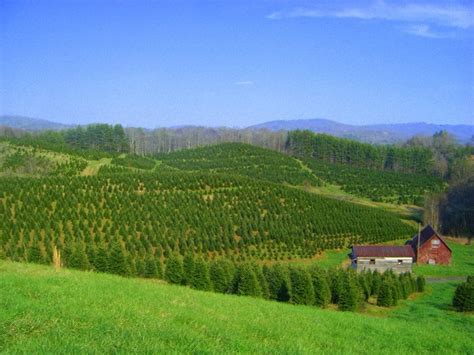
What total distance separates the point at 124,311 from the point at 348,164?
10033cm

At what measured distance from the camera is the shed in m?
36.2

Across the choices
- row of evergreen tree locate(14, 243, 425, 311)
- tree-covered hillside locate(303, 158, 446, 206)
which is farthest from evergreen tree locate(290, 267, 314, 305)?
tree-covered hillside locate(303, 158, 446, 206)

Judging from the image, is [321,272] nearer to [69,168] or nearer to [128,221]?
[128,221]

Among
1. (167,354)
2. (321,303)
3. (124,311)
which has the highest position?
(167,354)

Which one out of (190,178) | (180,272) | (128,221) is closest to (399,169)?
(190,178)

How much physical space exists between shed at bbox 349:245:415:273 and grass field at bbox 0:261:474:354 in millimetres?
22875

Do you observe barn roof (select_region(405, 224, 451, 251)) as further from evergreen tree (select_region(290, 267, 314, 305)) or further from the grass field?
the grass field

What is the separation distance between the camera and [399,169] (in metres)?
107

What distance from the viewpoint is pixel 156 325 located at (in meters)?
8.41

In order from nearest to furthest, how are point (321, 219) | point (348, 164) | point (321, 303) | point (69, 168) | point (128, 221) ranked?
point (321, 303) → point (128, 221) → point (321, 219) → point (69, 168) → point (348, 164)

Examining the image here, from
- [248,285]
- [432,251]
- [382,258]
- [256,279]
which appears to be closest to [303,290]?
[256,279]

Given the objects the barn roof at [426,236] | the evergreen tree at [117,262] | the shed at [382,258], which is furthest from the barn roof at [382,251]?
the evergreen tree at [117,262]

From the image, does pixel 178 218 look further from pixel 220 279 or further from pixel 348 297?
pixel 348 297

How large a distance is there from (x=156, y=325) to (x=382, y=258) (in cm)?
3106
